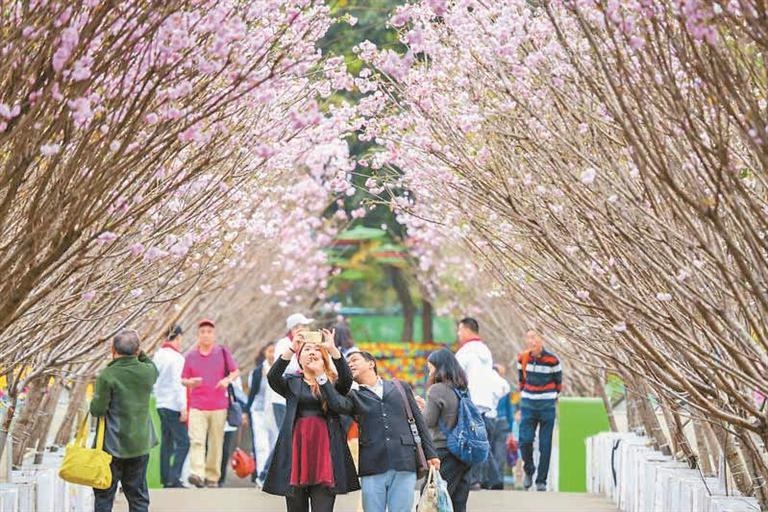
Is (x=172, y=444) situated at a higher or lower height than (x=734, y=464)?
higher

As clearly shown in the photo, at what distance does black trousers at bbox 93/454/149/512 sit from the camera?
42.8 ft

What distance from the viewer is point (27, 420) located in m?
14.1

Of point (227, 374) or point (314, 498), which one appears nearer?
point (314, 498)

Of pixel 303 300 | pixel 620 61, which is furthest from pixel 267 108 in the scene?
pixel 303 300

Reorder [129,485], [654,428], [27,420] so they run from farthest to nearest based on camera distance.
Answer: [654,428], [27,420], [129,485]

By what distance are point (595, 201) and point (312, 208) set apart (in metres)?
19.8

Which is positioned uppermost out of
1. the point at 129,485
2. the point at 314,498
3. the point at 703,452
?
the point at 703,452

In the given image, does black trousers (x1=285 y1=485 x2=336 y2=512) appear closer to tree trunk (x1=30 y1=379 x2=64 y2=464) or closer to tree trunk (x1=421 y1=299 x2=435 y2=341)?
tree trunk (x1=30 y1=379 x2=64 y2=464)

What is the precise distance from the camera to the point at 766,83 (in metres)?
8.28

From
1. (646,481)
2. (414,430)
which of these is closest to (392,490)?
(414,430)

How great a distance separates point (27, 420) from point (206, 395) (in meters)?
4.28

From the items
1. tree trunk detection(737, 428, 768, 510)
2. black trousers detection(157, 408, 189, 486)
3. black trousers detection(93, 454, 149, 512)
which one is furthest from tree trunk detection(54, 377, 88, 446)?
tree trunk detection(737, 428, 768, 510)

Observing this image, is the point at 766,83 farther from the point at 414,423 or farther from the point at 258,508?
the point at 258,508

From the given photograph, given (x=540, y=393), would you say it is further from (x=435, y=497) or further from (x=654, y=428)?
(x=435, y=497)
